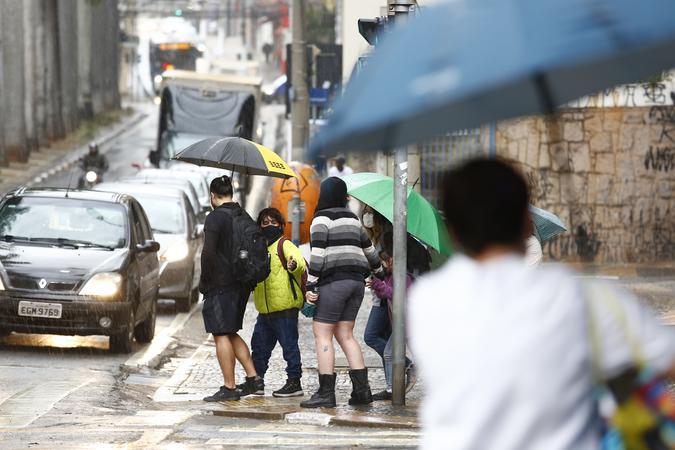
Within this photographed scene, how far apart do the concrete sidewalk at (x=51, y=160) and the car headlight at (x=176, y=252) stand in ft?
59.9

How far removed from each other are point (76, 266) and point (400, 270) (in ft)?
14.2

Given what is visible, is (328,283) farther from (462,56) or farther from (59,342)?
(462,56)

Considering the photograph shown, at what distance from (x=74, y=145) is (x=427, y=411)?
5059 centimetres

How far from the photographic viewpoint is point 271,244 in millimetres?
11742

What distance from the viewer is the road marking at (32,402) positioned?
10.4 meters

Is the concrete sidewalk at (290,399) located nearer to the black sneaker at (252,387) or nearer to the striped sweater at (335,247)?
the black sneaker at (252,387)

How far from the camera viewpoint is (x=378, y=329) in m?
11.9

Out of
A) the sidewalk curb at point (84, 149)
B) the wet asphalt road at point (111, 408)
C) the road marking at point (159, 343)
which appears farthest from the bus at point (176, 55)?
the wet asphalt road at point (111, 408)

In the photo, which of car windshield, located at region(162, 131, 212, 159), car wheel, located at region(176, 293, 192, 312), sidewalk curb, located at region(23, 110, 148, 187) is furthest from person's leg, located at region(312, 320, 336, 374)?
sidewalk curb, located at region(23, 110, 148, 187)

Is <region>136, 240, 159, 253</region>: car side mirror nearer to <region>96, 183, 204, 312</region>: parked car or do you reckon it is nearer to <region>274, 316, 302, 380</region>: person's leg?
<region>96, 183, 204, 312</region>: parked car

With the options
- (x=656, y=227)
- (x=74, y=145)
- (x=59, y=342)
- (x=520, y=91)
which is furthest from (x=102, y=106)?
(x=520, y=91)

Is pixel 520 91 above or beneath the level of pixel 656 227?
above

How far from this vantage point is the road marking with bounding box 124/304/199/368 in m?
14.5

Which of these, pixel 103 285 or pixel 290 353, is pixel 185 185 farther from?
pixel 290 353
